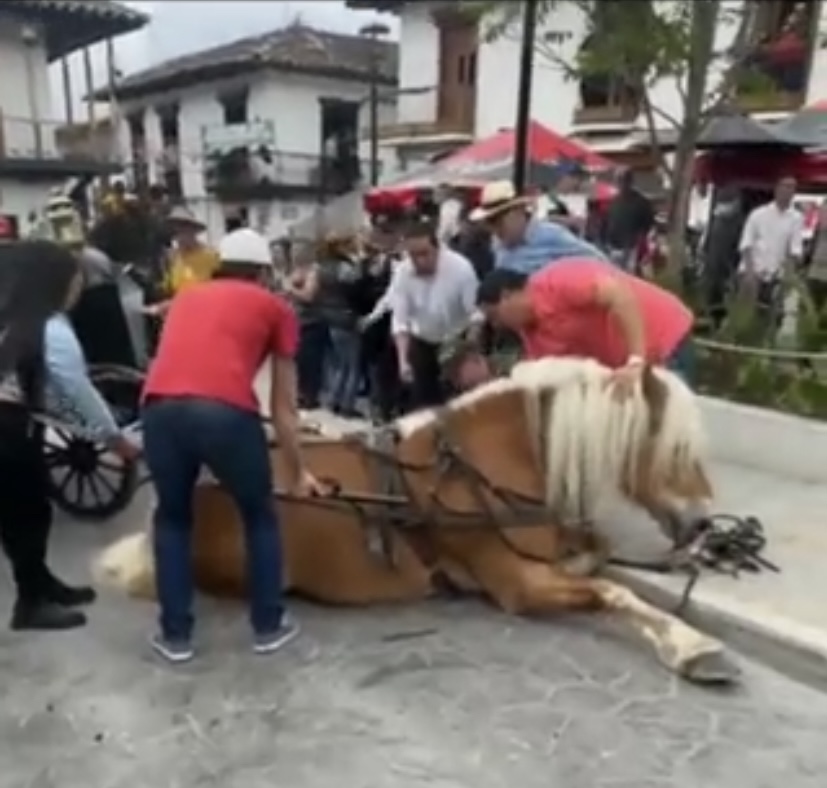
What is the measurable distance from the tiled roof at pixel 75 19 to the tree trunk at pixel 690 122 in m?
3.48

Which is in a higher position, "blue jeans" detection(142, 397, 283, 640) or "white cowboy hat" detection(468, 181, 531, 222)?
"white cowboy hat" detection(468, 181, 531, 222)

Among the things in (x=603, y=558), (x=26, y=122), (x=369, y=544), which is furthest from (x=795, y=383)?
(x=26, y=122)

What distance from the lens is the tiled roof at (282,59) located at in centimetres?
2519

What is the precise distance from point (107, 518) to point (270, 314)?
2135 mm

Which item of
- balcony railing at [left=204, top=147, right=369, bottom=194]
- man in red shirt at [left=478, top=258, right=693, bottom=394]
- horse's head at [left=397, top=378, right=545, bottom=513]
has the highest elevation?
man in red shirt at [left=478, top=258, right=693, bottom=394]

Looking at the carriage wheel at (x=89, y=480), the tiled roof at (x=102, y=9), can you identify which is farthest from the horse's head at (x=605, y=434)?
the tiled roof at (x=102, y=9)

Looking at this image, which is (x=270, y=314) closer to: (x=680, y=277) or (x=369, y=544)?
(x=369, y=544)

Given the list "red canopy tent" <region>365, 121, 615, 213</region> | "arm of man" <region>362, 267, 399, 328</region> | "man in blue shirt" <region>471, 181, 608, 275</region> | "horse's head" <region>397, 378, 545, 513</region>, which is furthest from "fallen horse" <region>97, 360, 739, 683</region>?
"red canopy tent" <region>365, 121, 615, 213</region>

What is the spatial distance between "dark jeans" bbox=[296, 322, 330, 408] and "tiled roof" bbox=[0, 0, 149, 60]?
7.50 feet

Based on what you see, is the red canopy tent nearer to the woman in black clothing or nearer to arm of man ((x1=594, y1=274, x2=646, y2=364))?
arm of man ((x1=594, y1=274, x2=646, y2=364))

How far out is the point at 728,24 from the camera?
18.0ft

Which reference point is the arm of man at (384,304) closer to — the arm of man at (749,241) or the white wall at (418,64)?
the arm of man at (749,241)

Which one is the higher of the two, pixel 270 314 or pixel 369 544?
pixel 270 314

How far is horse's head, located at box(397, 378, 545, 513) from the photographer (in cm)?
385
